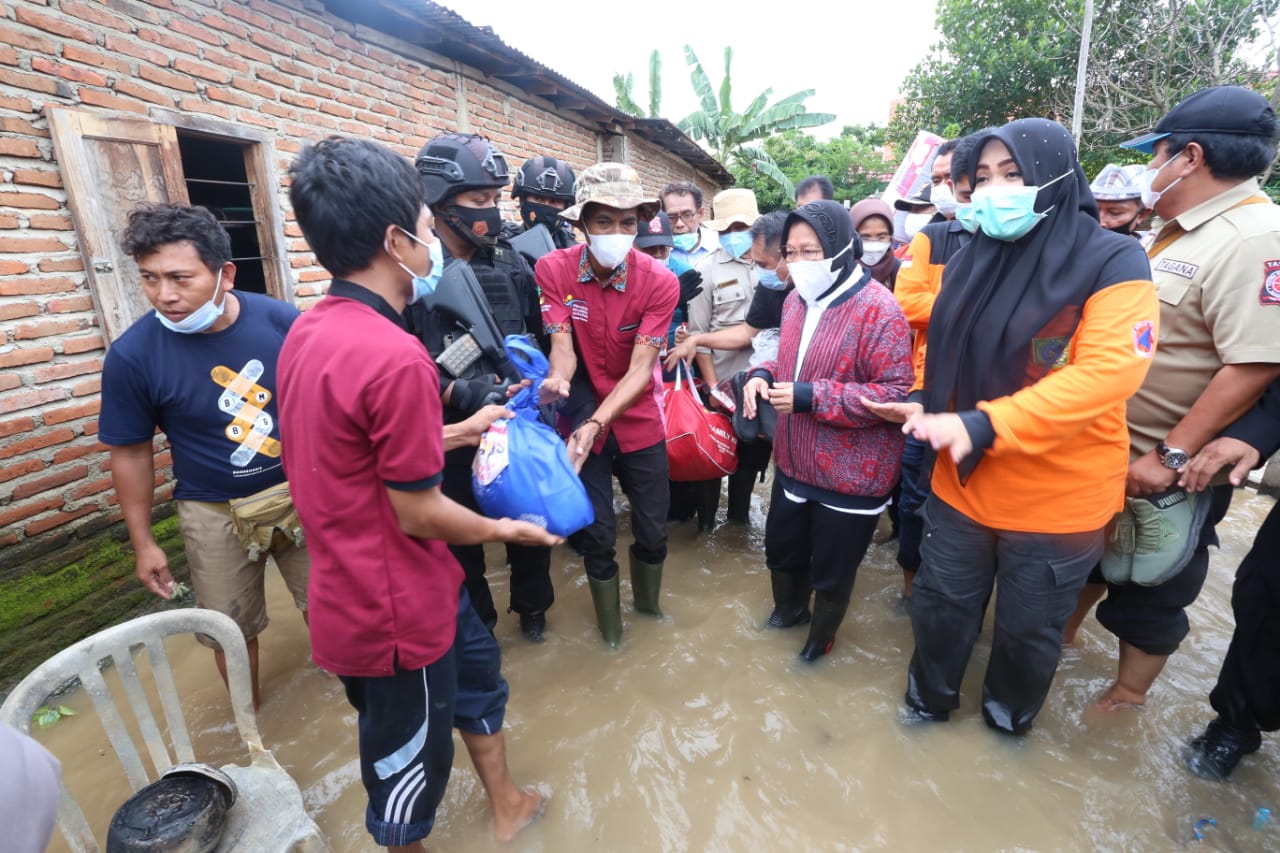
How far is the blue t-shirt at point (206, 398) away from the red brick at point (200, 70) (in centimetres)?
211

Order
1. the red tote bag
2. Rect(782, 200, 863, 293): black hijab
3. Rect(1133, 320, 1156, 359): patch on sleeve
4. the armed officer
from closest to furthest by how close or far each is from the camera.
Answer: Rect(1133, 320, 1156, 359): patch on sleeve
the armed officer
Rect(782, 200, 863, 293): black hijab
the red tote bag

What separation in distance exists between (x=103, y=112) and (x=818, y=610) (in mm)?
4247

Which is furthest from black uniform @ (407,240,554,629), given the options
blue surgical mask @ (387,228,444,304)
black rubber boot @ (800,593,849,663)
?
black rubber boot @ (800,593,849,663)

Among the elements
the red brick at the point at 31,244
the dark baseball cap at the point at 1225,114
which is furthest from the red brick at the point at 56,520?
the dark baseball cap at the point at 1225,114

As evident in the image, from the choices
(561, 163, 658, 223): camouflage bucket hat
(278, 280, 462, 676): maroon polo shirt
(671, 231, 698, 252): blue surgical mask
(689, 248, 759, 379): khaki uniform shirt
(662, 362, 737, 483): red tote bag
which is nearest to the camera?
(278, 280, 462, 676): maroon polo shirt

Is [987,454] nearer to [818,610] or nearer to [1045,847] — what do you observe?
[818,610]

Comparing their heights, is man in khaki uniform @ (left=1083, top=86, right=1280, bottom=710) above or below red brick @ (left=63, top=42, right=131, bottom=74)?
below

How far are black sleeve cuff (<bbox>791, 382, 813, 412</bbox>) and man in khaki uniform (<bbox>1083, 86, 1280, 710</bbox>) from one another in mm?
1131

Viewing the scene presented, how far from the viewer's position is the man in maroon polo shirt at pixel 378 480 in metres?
1.31

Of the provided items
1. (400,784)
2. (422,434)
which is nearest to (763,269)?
(422,434)

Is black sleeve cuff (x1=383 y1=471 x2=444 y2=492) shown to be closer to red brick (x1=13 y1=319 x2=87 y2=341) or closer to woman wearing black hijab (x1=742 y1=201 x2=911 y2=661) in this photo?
woman wearing black hijab (x1=742 y1=201 x2=911 y2=661)

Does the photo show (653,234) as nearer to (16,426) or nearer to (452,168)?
(452,168)

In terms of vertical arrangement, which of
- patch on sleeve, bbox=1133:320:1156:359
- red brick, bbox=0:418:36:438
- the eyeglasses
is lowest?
red brick, bbox=0:418:36:438

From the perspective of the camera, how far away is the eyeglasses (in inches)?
93.9
